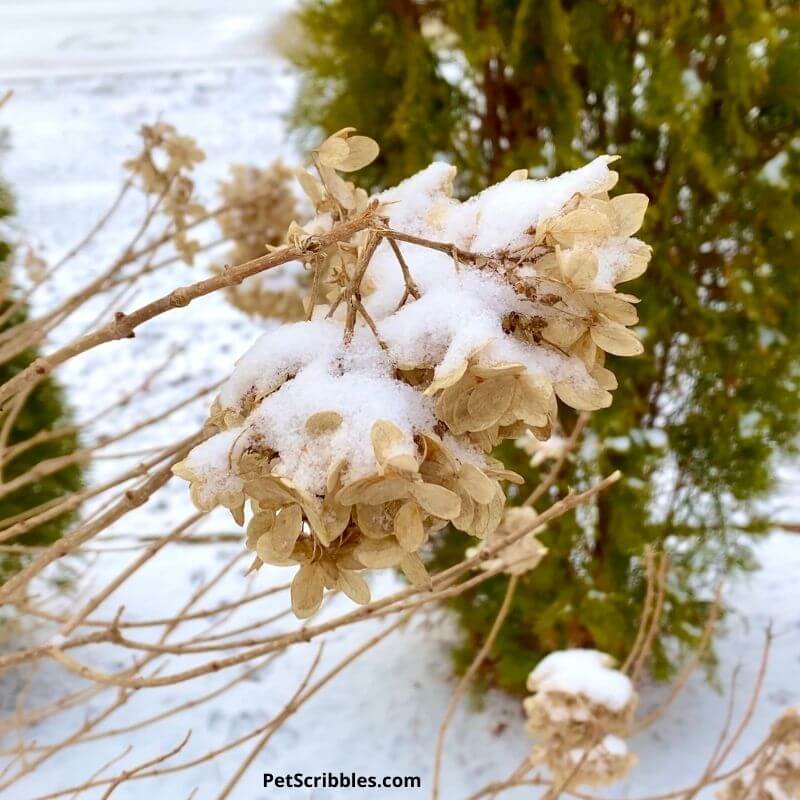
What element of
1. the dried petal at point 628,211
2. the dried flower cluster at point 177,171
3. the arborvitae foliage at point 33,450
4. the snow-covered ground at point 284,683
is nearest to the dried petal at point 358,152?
the dried petal at point 628,211

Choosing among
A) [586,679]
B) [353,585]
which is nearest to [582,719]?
[586,679]

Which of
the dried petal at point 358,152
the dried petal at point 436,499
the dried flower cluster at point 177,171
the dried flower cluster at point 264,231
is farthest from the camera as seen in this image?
the dried flower cluster at point 264,231

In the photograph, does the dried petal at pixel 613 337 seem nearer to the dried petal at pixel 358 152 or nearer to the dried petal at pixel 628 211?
the dried petal at pixel 628 211

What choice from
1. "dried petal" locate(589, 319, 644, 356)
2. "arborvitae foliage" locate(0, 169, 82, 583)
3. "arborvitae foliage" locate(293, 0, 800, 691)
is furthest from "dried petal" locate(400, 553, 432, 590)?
"arborvitae foliage" locate(0, 169, 82, 583)

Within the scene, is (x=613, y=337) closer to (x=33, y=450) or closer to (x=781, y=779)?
(x=781, y=779)

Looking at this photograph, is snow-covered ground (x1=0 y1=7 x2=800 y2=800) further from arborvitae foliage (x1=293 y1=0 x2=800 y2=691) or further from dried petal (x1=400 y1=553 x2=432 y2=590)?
dried petal (x1=400 y1=553 x2=432 y2=590)

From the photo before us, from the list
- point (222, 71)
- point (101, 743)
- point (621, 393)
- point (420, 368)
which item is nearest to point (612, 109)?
point (621, 393)

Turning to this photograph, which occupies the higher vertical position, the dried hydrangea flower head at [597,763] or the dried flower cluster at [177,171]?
the dried flower cluster at [177,171]
